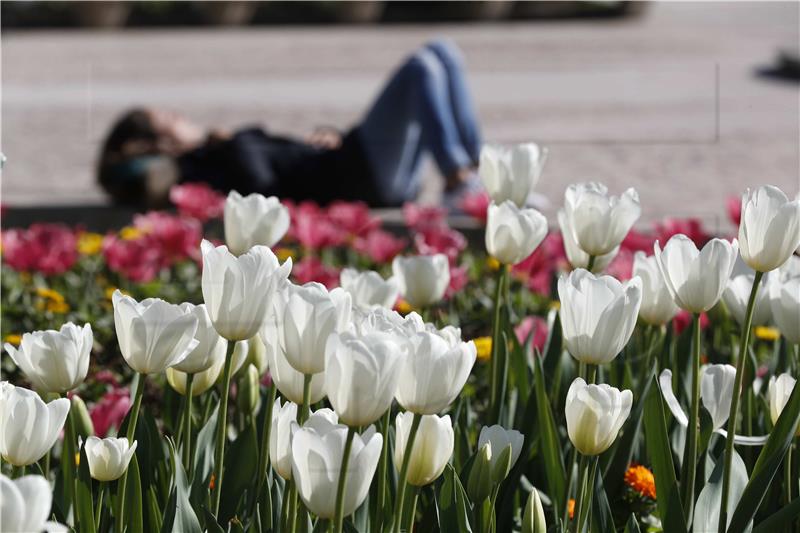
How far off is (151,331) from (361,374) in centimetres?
31

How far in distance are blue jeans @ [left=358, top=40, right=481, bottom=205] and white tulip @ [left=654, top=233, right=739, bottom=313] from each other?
3.78 m

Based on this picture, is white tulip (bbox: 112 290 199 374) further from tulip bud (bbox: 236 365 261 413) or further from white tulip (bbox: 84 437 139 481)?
tulip bud (bbox: 236 365 261 413)

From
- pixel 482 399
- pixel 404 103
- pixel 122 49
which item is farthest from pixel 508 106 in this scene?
pixel 482 399

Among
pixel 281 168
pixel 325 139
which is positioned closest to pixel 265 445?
pixel 281 168

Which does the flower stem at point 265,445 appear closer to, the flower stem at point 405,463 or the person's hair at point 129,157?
the flower stem at point 405,463

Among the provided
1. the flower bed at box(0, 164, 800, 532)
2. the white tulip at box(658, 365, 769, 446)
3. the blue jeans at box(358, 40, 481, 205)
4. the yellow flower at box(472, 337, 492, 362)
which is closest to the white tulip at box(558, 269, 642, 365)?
the flower bed at box(0, 164, 800, 532)

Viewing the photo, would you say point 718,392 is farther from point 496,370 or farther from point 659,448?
point 496,370

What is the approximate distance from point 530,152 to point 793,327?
47 centimetres

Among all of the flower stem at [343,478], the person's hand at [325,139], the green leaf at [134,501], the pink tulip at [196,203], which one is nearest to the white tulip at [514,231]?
the green leaf at [134,501]

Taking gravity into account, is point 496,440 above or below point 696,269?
below

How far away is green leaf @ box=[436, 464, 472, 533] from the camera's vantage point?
123 centimetres

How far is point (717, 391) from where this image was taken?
1473 mm

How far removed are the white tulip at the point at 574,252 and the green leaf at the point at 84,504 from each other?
0.66 m

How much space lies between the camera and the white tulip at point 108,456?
4.05 ft
